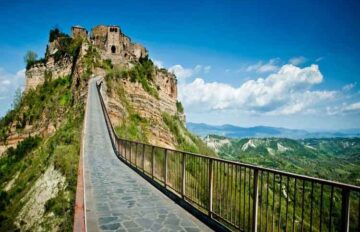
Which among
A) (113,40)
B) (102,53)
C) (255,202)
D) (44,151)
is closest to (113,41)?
(113,40)

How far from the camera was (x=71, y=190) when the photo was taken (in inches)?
531

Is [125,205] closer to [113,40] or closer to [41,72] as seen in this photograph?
[41,72]

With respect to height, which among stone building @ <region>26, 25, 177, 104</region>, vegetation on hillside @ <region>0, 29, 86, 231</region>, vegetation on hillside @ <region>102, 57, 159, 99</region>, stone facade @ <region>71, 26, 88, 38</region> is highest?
stone facade @ <region>71, 26, 88, 38</region>

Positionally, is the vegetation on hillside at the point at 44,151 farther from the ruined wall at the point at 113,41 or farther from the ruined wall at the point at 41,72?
the ruined wall at the point at 113,41

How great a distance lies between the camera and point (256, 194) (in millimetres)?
5781

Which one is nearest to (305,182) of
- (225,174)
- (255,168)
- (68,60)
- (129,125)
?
(255,168)

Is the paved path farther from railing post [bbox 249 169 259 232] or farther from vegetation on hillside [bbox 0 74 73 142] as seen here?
vegetation on hillside [bbox 0 74 73 142]

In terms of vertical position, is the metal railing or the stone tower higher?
the stone tower

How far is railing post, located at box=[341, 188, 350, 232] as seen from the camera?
3.97m

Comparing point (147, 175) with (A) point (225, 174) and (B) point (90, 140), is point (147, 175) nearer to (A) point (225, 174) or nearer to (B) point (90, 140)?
(A) point (225, 174)

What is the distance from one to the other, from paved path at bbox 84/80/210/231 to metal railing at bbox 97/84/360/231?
612 millimetres

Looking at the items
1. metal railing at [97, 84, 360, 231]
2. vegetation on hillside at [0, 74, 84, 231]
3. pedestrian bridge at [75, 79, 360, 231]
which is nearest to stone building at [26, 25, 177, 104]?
vegetation on hillside at [0, 74, 84, 231]

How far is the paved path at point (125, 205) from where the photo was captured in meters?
7.09

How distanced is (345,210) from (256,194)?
1894 millimetres
